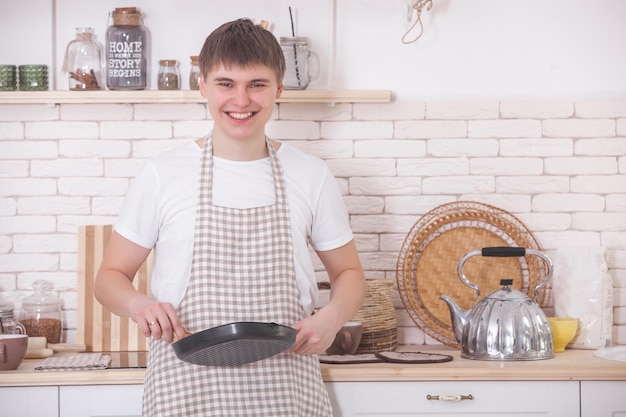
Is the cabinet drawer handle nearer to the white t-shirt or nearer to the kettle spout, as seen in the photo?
the kettle spout

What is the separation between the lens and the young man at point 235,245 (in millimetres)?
2092

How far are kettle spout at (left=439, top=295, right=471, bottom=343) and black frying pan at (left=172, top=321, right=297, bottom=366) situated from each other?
84 centimetres

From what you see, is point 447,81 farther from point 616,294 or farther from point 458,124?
point 616,294

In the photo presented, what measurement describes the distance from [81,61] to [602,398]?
184 centimetres

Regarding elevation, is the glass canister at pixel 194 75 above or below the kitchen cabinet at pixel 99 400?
above

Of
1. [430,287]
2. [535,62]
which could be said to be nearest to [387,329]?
[430,287]

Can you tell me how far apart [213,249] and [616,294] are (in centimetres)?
146

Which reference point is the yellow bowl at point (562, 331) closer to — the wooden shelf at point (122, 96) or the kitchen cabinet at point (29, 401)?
the wooden shelf at point (122, 96)

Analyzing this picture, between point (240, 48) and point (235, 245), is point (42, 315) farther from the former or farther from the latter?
point (240, 48)

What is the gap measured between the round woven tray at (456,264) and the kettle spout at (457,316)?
0.18m

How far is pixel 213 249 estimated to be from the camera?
214cm

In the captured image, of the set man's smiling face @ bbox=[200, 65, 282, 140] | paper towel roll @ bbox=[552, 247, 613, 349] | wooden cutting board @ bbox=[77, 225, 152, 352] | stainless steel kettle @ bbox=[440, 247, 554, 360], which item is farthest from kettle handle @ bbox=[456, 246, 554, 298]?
wooden cutting board @ bbox=[77, 225, 152, 352]

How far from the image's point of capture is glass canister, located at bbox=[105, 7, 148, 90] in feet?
9.30

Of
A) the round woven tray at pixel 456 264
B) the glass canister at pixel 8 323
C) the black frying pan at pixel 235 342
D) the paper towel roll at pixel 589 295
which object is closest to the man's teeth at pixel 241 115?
the black frying pan at pixel 235 342
